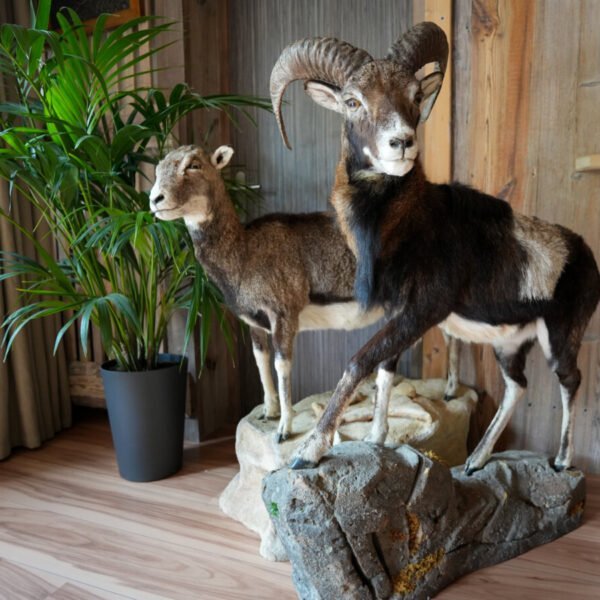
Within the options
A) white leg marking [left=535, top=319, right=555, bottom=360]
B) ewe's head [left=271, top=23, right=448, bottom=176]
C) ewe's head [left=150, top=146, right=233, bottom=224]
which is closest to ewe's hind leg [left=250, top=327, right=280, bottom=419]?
ewe's head [left=150, top=146, right=233, bottom=224]

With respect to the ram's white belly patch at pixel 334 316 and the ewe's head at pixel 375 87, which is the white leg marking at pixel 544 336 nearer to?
the ram's white belly patch at pixel 334 316

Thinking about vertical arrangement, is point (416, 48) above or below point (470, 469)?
above

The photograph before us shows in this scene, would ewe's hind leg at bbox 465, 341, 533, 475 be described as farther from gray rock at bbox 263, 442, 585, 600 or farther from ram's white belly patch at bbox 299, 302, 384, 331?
ram's white belly patch at bbox 299, 302, 384, 331

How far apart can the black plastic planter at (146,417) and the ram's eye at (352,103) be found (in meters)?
1.38

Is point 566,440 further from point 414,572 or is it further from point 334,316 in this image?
point 334,316

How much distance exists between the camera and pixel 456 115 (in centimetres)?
235

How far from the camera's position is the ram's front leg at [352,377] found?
1.52m

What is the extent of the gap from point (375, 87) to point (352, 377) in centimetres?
80

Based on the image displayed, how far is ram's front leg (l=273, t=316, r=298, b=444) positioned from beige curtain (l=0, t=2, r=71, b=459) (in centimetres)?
138

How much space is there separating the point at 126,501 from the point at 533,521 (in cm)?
156

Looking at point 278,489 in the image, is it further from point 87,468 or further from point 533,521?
point 87,468

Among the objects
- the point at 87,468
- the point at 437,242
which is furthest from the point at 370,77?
the point at 87,468

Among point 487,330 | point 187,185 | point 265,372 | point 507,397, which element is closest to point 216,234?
point 187,185

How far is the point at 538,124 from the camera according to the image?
87.7 inches
